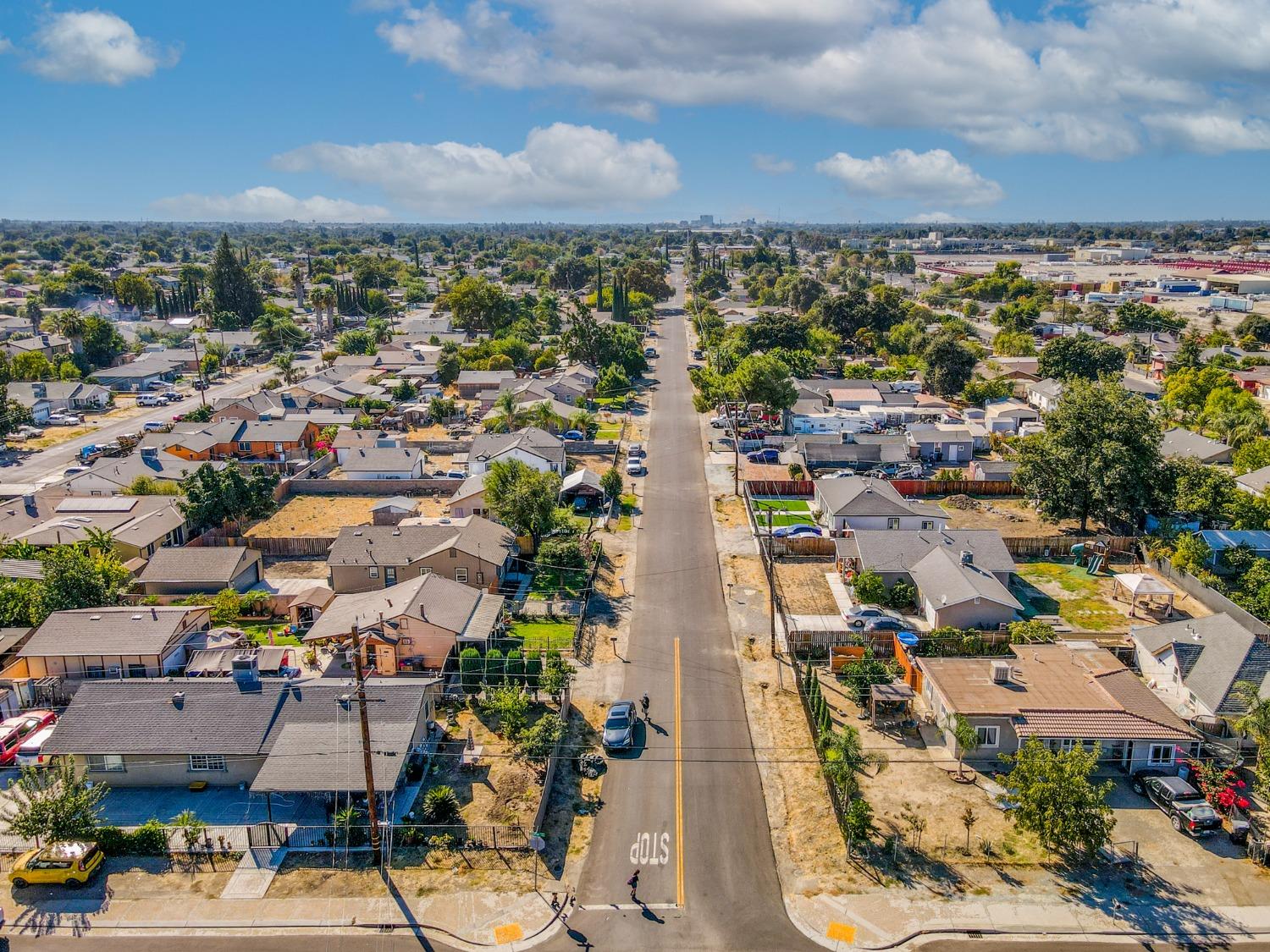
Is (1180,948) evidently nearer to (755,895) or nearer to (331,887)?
(755,895)

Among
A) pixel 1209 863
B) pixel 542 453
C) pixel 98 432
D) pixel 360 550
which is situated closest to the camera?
pixel 1209 863

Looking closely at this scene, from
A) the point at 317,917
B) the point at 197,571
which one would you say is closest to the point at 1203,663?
the point at 317,917

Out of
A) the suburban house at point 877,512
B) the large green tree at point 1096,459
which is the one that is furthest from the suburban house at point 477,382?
the large green tree at point 1096,459

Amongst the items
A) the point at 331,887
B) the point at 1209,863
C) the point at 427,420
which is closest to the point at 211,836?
the point at 331,887

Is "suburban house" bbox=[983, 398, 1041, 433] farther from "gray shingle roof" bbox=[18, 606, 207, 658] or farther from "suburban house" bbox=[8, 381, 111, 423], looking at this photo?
"suburban house" bbox=[8, 381, 111, 423]

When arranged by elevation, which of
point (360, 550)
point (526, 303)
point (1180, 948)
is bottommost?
point (1180, 948)

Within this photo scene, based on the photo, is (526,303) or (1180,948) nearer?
(1180,948)

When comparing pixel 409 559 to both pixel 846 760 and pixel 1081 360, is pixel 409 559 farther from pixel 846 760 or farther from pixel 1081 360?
pixel 1081 360
